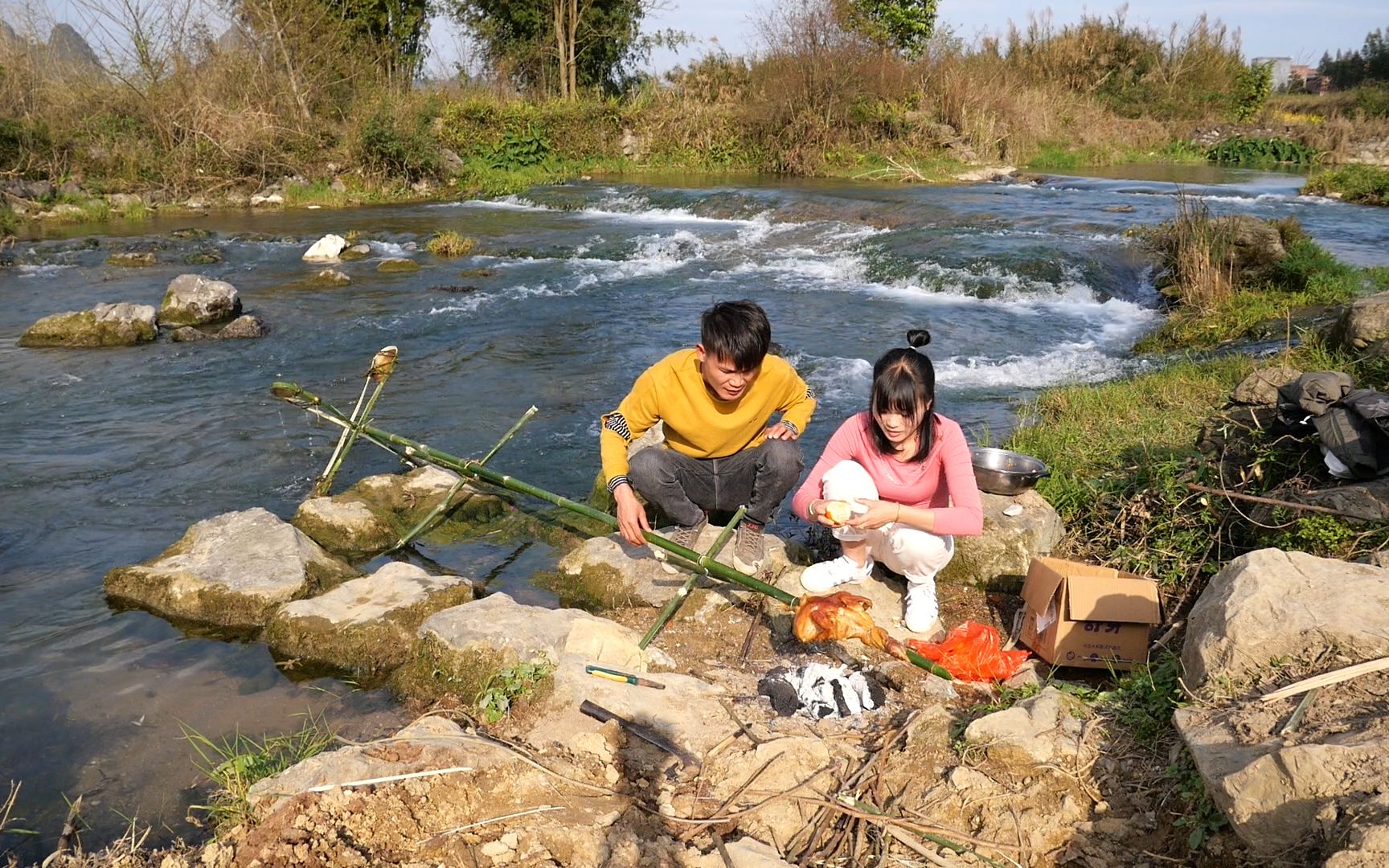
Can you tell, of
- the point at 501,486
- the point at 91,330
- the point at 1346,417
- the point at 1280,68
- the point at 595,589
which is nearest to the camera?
the point at 1346,417

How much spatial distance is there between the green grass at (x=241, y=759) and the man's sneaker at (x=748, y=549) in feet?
5.48

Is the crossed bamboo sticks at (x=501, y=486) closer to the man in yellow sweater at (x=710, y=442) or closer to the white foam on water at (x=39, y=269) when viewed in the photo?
the man in yellow sweater at (x=710, y=442)

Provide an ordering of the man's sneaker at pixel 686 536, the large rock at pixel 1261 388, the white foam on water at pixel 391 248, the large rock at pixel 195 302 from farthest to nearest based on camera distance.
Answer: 1. the white foam on water at pixel 391 248
2. the large rock at pixel 195 302
3. the large rock at pixel 1261 388
4. the man's sneaker at pixel 686 536

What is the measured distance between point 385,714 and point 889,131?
20.9 meters

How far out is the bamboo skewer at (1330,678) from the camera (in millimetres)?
2223

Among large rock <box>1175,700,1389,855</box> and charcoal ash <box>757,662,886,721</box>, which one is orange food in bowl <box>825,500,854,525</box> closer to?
charcoal ash <box>757,662,886,721</box>

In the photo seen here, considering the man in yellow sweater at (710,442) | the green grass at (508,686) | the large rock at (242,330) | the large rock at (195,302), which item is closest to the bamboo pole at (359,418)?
the man in yellow sweater at (710,442)

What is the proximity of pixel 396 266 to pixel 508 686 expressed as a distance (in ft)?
34.5

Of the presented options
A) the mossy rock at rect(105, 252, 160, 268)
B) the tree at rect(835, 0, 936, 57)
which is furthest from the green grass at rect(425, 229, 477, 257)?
the tree at rect(835, 0, 936, 57)

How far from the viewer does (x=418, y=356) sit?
8477mm

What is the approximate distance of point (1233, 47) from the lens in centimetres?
2883

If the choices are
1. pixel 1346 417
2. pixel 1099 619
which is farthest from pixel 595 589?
pixel 1346 417

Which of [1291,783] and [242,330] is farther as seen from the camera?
[242,330]

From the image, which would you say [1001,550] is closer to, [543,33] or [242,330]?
[242,330]
